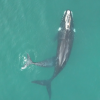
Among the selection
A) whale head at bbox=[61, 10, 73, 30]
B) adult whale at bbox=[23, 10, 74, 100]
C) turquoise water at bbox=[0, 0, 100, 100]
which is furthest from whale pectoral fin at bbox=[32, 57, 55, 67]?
whale head at bbox=[61, 10, 73, 30]

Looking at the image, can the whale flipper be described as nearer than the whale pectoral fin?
Yes

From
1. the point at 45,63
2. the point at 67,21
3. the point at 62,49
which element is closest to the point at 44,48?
the point at 45,63

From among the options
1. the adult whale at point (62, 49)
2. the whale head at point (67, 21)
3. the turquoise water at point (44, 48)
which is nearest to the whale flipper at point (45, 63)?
the adult whale at point (62, 49)

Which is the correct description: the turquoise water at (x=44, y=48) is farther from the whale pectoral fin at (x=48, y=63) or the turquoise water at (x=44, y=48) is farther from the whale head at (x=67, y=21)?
the whale head at (x=67, y=21)

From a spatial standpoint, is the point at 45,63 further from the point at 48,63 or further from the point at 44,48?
the point at 44,48

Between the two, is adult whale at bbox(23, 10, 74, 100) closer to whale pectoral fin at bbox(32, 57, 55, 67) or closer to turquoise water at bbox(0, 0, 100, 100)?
whale pectoral fin at bbox(32, 57, 55, 67)

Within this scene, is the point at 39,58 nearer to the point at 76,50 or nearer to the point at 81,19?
the point at 76,50
